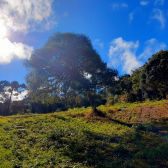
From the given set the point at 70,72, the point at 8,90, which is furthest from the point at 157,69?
the point at 8,90

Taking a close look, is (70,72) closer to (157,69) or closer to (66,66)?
(66,66)

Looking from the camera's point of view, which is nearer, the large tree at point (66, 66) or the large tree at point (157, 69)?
the large tree at point (66, 66)

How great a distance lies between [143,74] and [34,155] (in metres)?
18.4

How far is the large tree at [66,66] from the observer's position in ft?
55.3

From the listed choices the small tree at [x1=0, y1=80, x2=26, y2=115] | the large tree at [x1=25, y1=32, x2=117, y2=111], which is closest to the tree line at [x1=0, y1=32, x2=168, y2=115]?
the large tree at [x1=25, y1=32, x2=117, y2=111]

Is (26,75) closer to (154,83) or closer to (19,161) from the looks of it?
(19,161)

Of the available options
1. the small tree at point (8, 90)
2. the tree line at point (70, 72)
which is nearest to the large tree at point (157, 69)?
the tree line at point (70, 72)

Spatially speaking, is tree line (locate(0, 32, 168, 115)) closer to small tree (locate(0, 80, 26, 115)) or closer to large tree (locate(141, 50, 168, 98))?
large tree (locate(141, 50, 168, 98))

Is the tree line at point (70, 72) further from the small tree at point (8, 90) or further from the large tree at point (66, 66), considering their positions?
the small tree at point (8, 90)

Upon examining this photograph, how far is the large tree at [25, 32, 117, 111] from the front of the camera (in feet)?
55.3

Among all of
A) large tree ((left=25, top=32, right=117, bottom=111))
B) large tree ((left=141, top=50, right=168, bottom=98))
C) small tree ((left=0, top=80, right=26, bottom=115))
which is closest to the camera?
large tree ((left=25, top=32, right=117, bottom=111))

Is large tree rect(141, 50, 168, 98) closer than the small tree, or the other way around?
large tree rect(141, 50, 168, 98)

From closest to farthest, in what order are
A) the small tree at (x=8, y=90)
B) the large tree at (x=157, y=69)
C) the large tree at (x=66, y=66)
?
1. the large tree at (x=66, y=66)
2. the large tree at (x=157, y=69)
3. the small tree at (x=8, y=90)

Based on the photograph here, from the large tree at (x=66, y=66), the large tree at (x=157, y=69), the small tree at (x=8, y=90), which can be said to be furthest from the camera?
the small tree at (x=8, y=90)
